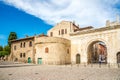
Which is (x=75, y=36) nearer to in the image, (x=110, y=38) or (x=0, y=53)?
(x=110, y=38)

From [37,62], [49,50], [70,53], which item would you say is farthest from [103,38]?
[37,62]

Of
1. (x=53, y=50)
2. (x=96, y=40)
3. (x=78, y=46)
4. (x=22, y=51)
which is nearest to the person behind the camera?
(x=96, y=40)

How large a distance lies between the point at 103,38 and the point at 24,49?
2251 cm

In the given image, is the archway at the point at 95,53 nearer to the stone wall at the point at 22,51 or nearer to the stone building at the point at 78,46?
the stone building at the point at 78,46

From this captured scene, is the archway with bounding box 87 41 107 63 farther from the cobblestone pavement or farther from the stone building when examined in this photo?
the cobblestone pavement

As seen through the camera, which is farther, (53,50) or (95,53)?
(95,53)

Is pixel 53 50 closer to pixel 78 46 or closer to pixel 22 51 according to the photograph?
pixel 78 46

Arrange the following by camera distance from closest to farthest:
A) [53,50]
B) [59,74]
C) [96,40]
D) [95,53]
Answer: [59,74], [96,40], [53,50], [95,53]

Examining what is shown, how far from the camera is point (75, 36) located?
33406 millimetres

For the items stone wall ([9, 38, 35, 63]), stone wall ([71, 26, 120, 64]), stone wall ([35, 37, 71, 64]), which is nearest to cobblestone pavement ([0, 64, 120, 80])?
stone wall ([71, 26, 120, 64])

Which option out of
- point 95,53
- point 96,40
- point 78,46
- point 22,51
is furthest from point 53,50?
point 95,53

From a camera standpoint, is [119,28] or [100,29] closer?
[119,28]

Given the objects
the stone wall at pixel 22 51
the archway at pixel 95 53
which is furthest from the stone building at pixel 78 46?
the stone wall at pixel 22 51

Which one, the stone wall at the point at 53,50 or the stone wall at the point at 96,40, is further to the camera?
the stone wall at the point at 53,50
